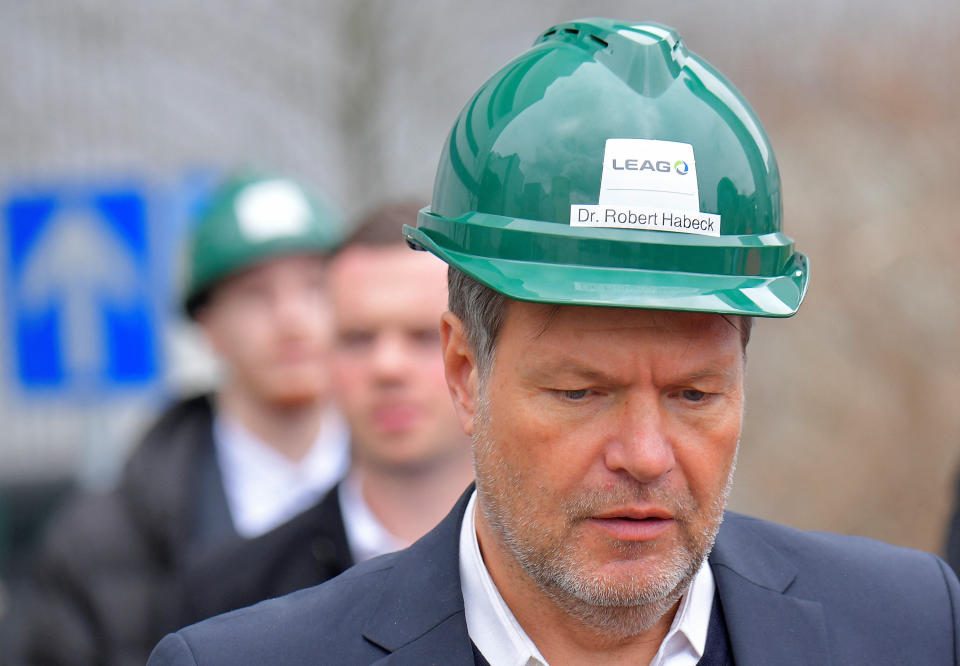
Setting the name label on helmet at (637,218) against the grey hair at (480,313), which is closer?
the name label on helmet at (637,218)

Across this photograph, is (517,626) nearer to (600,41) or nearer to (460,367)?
(460,367)

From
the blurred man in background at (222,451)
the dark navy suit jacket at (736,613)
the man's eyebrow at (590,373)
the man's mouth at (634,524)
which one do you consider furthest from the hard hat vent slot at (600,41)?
the blurred man in background at (222,451)

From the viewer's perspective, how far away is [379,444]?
160 inches

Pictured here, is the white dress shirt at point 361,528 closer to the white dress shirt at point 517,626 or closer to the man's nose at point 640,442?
the white dress shirt at point 517,626

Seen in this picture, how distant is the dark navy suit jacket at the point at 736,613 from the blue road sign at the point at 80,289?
4.99m

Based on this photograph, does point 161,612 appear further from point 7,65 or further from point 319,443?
point 7,65

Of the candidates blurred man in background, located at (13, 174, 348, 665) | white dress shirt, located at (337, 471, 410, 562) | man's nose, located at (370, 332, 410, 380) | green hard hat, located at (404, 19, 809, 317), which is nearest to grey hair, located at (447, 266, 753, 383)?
green hard hat, located at (404, 19, 809, 317)

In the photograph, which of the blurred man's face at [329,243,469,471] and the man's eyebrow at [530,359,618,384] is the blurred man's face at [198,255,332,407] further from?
the man's eyebrow at [530,359,618,384]

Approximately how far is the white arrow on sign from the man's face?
5316 mm

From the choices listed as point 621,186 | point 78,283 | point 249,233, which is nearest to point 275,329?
point 249,233

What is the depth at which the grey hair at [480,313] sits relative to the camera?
2.45 m

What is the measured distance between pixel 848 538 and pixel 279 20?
8.08 m

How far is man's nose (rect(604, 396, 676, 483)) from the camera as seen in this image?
2.25 m

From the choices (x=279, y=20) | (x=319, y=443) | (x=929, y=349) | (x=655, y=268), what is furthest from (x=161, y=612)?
(x=929, y=349)
